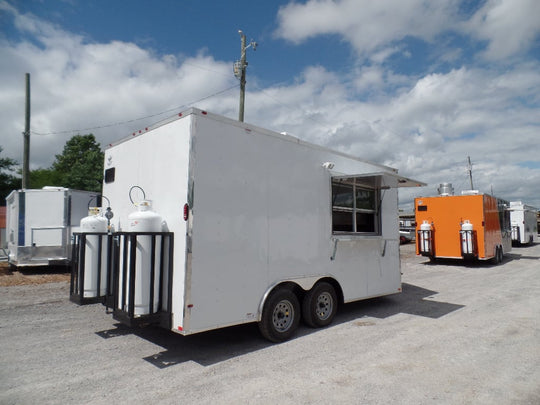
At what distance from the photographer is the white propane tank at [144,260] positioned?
4.15m

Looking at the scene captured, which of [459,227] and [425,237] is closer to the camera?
[459,227]

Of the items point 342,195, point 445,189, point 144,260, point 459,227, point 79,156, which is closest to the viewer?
point 144,260

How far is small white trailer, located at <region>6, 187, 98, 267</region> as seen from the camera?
34.3ft

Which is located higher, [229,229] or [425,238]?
[229,229]

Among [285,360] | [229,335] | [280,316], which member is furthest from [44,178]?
[285,360]

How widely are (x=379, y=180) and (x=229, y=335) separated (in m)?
3.68

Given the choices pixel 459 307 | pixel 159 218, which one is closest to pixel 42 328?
pixel 159 218

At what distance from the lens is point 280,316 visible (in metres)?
5.10

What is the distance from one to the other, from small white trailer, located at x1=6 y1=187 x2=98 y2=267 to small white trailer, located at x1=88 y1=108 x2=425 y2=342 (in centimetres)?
584

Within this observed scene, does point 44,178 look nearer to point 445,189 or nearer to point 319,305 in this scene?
point 445,189

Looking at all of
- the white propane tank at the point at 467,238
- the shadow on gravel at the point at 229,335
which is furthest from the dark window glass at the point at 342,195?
the white propane tank at the point at 467,238

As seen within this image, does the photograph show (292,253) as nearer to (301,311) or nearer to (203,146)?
(301,311)

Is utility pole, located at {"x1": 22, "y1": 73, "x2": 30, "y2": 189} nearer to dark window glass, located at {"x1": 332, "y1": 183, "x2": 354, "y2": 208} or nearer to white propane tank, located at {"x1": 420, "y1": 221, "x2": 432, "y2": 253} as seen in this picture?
dark window glass, located at {"x1": 332, "y1": 183, "x2": 354, "y2": 208}

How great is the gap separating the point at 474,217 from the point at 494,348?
33.0ft
